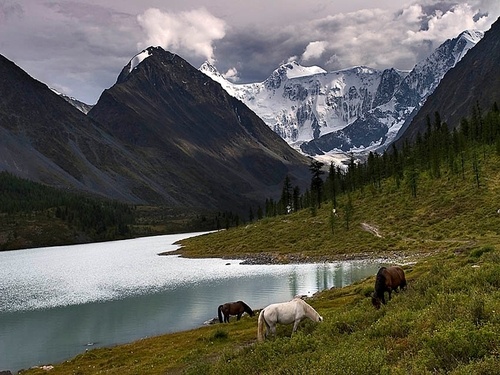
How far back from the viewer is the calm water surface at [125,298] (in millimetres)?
54219

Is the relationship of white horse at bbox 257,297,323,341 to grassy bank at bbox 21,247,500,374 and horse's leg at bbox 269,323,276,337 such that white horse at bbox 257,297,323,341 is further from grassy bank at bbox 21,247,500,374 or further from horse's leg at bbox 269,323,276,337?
grassy bank at bbox 21,247,500,374

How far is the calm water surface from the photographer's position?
178 feet

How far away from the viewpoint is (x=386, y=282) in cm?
2959

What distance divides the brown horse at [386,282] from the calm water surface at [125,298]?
3167 centimetres

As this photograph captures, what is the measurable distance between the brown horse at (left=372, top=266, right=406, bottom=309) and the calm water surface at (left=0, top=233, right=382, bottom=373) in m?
31.7

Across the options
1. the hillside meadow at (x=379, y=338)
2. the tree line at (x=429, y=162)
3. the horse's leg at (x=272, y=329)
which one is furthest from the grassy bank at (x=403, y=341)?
the tree line at (x=429, y=162)

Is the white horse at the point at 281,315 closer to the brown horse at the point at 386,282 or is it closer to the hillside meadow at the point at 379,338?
the hillside meadow at the point at 379,338

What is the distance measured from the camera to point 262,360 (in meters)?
20.3

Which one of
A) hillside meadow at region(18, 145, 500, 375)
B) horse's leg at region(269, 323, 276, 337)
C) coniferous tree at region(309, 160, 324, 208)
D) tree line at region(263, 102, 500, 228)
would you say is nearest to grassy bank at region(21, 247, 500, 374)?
hillside meadow at region(18, 145, 500, 375)

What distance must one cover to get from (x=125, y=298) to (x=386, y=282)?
58357 mm

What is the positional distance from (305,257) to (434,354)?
103222mm

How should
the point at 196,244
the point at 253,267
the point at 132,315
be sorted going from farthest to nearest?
1. the point at 196,244
2. the point at 253,267
3. the point at 132,315

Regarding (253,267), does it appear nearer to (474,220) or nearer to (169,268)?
(169,268)

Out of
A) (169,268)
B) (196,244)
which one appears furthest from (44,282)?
(196,244)
